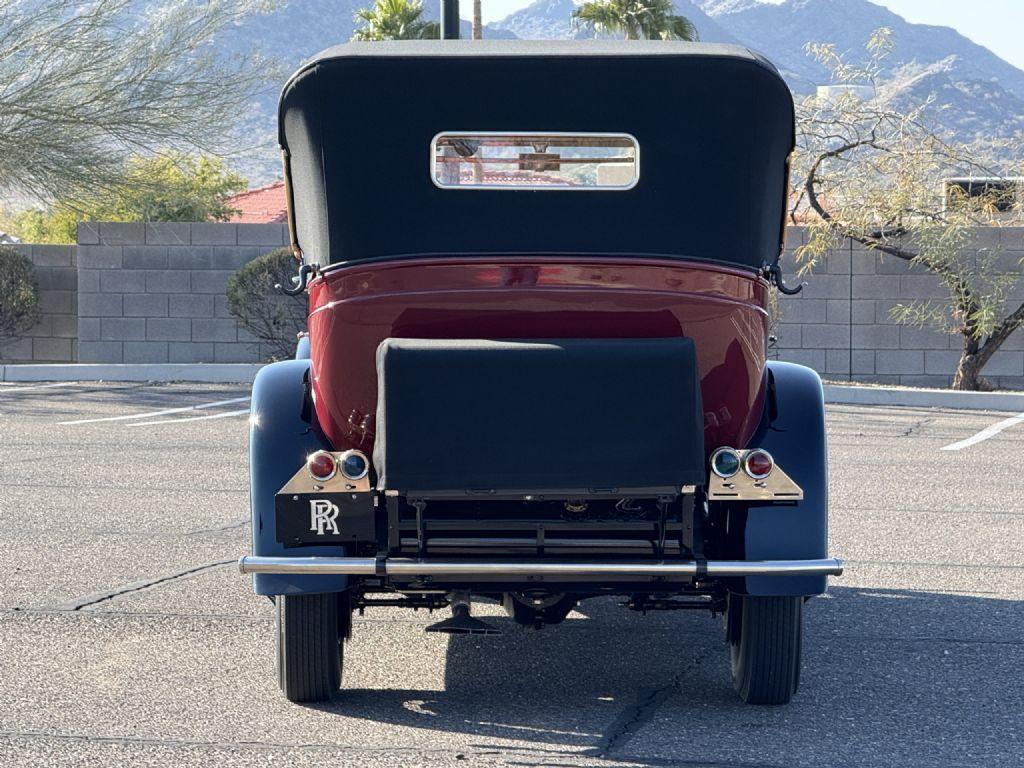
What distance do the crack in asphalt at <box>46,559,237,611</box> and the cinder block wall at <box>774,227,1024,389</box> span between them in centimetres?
1198

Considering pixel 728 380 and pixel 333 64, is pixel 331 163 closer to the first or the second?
pixel 333 64

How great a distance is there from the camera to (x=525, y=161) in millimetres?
4707

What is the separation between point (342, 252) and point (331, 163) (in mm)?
290

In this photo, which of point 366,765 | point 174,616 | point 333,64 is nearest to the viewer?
point 366,765

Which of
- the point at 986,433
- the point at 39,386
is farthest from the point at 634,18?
the point at 986,433

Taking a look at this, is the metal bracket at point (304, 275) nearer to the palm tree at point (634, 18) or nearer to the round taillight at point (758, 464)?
the round taillight at point (758, 464)

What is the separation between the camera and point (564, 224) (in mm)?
4648

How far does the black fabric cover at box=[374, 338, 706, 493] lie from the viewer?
443 cm

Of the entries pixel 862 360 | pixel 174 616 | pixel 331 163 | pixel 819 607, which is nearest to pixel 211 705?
pixel 174 616

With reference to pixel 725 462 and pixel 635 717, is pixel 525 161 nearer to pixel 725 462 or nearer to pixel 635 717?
pixel 725 462

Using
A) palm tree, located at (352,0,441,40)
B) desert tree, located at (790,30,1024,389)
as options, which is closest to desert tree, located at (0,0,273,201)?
desert tree, located at (790,30,1024,389)

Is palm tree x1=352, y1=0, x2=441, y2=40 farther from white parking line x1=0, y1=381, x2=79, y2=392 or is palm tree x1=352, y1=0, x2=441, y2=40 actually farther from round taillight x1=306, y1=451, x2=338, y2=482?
round taillight x1=306, y1=451, x2=338, y2=482

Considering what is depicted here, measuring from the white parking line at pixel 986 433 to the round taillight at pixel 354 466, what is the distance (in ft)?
28.9

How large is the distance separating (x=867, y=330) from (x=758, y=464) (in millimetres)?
14121
